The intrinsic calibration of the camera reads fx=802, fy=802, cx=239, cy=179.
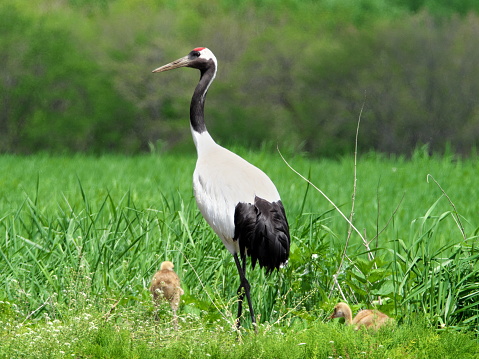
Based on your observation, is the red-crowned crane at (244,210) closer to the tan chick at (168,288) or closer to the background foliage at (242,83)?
the tan chick at (168,288)

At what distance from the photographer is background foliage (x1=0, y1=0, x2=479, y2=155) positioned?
18.0 meters

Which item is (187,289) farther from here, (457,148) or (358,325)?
(457,148)

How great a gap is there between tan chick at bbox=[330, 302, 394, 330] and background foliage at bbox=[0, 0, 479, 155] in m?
12.9

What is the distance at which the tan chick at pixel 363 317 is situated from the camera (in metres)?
4.55

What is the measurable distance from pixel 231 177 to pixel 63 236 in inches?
73.0

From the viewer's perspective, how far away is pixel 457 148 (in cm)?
1827

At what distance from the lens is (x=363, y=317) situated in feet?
15.3

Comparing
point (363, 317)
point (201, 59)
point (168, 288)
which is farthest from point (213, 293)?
point (201, 59)

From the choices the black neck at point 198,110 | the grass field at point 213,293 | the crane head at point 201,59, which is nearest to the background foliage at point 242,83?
the grass field at point 213,293

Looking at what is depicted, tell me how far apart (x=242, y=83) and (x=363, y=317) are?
1451cm

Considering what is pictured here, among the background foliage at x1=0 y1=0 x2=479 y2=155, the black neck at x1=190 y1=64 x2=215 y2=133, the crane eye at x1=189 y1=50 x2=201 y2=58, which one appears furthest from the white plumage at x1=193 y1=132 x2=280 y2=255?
the background foliage at x1=0 y1=0 x2=479 y2=155

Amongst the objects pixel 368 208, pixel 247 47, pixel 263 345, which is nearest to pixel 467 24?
pixel 247 47

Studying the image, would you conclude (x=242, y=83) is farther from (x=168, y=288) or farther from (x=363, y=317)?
(x=363, y=317)

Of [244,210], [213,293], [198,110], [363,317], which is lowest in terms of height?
[213,293]
